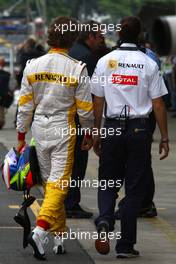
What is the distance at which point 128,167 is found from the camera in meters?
9.57

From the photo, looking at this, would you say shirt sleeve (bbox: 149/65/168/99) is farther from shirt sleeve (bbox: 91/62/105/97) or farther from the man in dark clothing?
the man in dark clothing

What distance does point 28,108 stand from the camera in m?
9.59

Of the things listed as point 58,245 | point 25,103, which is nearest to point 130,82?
point 25,103

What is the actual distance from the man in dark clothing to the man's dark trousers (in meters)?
2.03

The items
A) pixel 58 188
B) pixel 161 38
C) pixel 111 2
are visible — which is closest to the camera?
pixel 58 188

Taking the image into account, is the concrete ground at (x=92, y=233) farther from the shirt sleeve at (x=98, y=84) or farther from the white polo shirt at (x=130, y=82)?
the shirt sleeve at (x=98, y=84)

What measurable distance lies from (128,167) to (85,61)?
2698mm

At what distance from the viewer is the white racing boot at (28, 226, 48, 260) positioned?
9297mm

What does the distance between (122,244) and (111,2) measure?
239 ft

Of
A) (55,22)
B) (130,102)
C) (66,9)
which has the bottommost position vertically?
(66,9)

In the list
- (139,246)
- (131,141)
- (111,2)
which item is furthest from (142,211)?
(111,2)

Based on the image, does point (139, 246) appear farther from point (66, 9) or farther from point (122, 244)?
point (66, 9)

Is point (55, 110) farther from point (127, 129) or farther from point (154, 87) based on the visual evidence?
point (154, 87)

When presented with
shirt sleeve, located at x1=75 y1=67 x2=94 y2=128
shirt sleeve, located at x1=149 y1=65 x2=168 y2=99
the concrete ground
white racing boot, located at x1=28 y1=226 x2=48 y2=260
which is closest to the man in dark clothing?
the concrete ground
